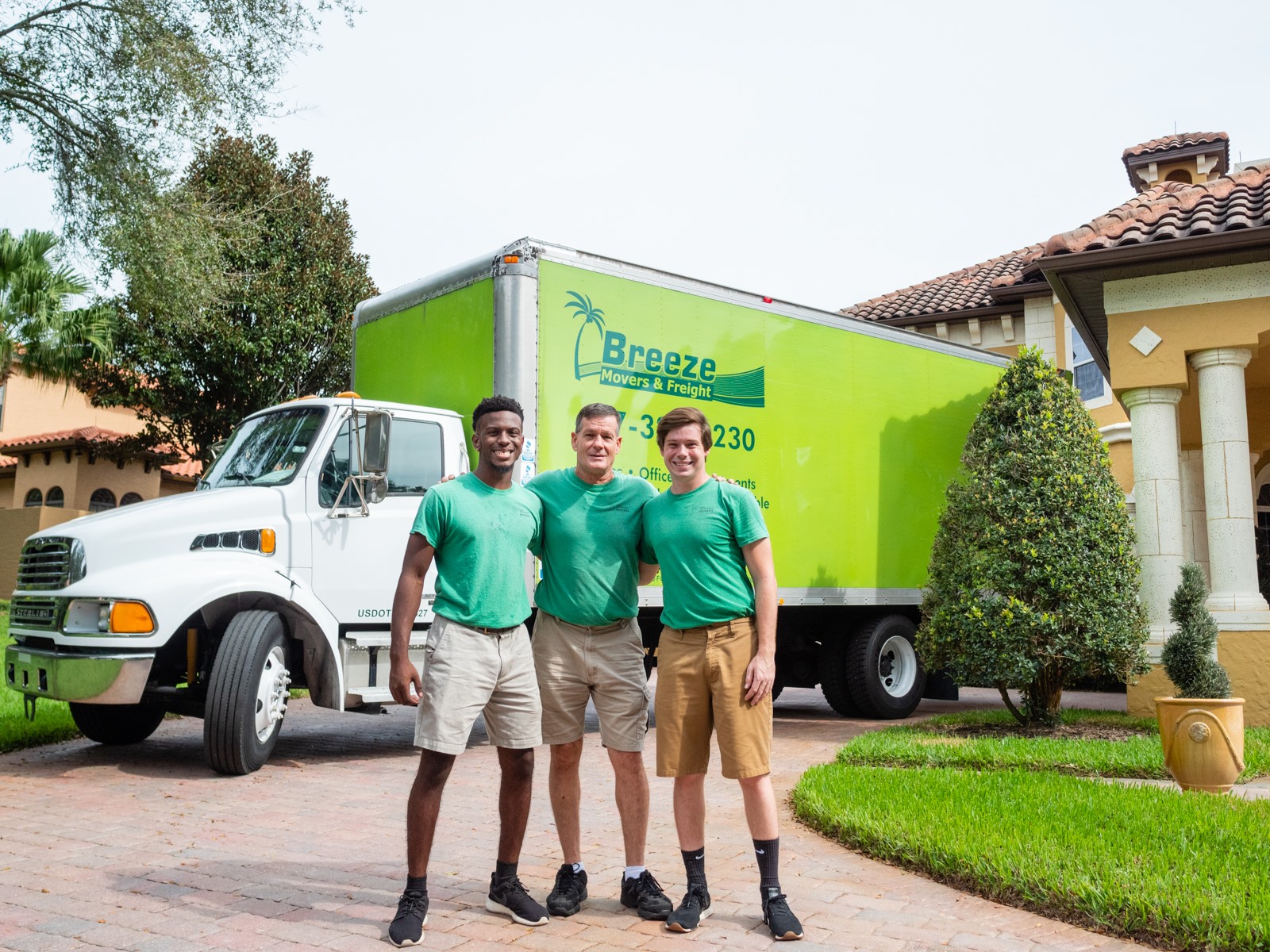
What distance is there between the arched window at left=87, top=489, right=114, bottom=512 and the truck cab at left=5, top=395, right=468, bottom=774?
21.8 m

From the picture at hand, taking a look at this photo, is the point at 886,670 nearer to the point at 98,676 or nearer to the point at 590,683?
the point at 98,676

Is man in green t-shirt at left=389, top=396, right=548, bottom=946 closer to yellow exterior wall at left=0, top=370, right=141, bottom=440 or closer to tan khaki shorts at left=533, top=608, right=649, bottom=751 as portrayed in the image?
tan khaki shorts at left=533, top=608, right=649, bottom=751

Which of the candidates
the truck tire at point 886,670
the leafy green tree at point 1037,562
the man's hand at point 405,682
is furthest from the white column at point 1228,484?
the man's hand at point 405,682

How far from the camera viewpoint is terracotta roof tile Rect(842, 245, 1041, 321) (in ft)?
68.0

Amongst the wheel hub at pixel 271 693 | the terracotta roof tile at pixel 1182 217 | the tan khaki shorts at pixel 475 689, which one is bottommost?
the wheel hub at pixel 271 693

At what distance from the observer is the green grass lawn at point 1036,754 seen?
7.43 m

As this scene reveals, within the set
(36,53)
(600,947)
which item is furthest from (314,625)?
(36,53)

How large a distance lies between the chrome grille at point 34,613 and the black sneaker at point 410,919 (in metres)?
4.33

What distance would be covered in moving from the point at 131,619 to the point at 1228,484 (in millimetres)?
9108

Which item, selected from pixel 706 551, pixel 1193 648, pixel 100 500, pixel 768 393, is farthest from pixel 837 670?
pixel 100 500

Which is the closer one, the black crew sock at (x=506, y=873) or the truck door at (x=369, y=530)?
the black crew sock at (x=506, y=873)

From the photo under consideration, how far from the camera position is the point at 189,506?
24.7 feet

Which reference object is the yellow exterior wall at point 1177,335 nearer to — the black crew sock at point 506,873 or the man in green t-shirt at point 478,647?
the man in green t-shirt at point 478,647

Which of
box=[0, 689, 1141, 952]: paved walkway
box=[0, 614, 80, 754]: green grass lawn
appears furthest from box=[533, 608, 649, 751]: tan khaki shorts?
box=[0, 614, 80, 754]: green grass lawn
